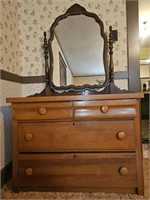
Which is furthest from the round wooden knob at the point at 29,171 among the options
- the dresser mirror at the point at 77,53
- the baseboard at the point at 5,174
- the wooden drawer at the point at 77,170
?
the dresser mirror at the point at 77,53

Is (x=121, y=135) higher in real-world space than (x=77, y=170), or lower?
higher

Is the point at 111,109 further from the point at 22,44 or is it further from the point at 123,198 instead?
the point at 22,44

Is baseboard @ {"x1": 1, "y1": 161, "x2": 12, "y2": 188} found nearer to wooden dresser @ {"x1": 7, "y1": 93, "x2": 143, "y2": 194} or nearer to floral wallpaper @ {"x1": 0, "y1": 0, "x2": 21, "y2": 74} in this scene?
wooden dresser @ {"x1": 7, "y1": 93, "x2": 143, "y2": 194}

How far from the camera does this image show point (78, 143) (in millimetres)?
1547

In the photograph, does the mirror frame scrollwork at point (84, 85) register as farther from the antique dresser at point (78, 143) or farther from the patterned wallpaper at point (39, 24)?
the antique dresser at point (78, 143)

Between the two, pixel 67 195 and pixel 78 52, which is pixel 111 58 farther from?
pixel 67 195

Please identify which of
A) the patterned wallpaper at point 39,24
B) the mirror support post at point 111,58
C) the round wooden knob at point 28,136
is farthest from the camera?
the patterned wallpaper at point 39,24

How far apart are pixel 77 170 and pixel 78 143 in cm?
20

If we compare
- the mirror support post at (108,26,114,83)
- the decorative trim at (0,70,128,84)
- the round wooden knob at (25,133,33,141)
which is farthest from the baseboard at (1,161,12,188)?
the mirror support post at (108,26,114,83)

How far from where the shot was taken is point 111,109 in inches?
59.7

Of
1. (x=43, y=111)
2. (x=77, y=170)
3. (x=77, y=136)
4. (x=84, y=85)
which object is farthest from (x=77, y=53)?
(x=77, y=170)

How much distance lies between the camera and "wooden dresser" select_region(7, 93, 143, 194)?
1.51 meters

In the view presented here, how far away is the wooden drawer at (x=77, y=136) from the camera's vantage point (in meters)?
1.52

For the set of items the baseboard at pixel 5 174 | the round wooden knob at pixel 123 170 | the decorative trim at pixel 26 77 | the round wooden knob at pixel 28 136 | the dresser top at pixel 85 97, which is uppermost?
the decorative trim at pixel 26 77
